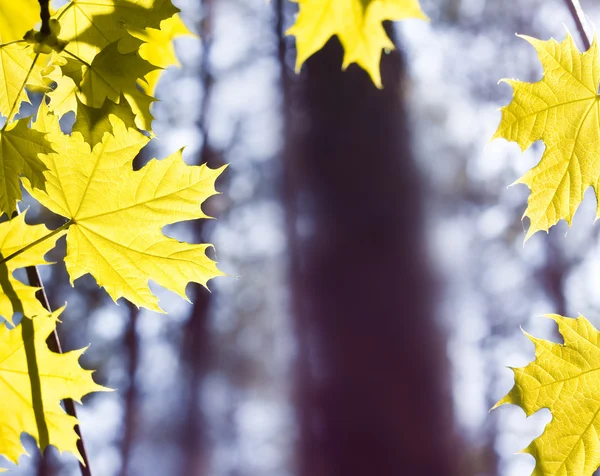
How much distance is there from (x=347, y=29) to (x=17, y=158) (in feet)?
1.20

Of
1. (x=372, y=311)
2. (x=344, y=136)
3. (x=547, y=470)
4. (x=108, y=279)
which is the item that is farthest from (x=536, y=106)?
(x=344, y=136)

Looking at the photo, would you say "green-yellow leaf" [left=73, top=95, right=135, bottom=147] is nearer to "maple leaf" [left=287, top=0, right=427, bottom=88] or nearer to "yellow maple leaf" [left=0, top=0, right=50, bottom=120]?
"yellow maple leaf" [left=0, top=0, right=50, bottom=120]

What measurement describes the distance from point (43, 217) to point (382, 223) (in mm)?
3194

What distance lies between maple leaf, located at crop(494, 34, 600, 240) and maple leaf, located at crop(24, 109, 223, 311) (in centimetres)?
38

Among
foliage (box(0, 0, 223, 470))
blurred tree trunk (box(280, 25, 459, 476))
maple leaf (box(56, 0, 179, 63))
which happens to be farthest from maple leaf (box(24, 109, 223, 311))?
blurred tree trunk (box(280, 25, 459, 476))

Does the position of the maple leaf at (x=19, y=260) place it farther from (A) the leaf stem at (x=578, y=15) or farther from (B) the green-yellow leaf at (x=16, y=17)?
(A) the leaf stem at (x=578, y=15)

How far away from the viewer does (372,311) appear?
5.30 meters

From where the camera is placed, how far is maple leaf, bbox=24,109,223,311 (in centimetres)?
62

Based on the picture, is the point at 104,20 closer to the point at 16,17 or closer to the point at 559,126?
the point at 16,17

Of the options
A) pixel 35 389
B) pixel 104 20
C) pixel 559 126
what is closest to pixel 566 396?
pixel 559 126

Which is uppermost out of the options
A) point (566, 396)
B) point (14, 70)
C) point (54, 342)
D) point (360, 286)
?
point (360, 286)

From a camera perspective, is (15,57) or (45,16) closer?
(45,16)

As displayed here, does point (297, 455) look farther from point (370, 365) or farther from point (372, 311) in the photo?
point (372, 311)

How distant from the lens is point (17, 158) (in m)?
0.55
